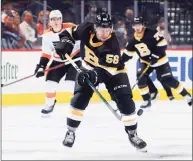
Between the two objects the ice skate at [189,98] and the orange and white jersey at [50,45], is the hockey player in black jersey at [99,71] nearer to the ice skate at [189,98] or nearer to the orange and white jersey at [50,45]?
the orange and white jersey at [50,45]

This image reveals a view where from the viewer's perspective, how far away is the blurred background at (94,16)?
7574 millimetres

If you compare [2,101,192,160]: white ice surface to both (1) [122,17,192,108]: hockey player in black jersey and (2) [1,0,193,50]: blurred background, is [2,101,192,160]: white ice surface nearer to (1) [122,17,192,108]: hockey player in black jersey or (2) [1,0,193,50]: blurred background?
(1) [122,17,192,108]: hockey player in black jersey

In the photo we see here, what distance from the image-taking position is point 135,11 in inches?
318

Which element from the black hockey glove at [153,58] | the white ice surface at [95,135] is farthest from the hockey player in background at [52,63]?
the black hockey glove at [153,58]

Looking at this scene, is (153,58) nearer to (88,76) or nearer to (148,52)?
(148,52)

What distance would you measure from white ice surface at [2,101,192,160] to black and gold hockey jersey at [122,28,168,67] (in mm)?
607

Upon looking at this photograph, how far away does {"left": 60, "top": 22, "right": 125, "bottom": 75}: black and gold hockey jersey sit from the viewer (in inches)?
154

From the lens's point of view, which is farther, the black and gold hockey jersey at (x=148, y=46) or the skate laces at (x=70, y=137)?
the black and gold hockey jersey at (x=148, y=46)

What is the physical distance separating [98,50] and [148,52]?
248 cm

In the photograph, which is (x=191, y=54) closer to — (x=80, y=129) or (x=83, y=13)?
(x=83, y=13)

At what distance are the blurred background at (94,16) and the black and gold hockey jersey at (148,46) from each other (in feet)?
5.43

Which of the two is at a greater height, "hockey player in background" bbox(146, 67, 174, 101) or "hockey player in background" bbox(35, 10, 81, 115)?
"hockey player in background" bbox(35, 10, 81, 115)

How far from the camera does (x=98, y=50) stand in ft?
12.9

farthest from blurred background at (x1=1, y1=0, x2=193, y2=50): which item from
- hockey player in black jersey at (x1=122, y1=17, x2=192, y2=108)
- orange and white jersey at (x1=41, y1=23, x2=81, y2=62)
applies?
hockey player in black jersey at (x1=122, y1=17, x2=192, y2=108)
